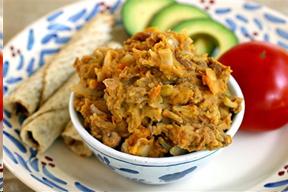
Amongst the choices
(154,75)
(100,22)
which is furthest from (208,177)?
(100,22)

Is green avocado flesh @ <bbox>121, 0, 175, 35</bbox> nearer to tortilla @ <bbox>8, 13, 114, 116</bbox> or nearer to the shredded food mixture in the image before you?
tortilla @ <bbox>8, 13, 114, 116</bbox>

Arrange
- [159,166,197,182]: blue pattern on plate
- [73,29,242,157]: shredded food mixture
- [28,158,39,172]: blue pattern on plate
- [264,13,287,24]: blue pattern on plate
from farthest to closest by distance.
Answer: [264,13,287,24]: blue pattern on plate, [28,158,39,172]: blue pattern on plate, [159,166,197,182]: blue pattern on plate, [73,29,242,157]: shredded food mixture

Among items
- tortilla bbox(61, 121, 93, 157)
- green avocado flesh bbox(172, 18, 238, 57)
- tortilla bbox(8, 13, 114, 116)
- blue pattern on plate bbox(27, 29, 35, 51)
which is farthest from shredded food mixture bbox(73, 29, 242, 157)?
blue pattern on plate bbox(27, 29, 35, 51)

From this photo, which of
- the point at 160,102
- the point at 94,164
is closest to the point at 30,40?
the point at 94,164

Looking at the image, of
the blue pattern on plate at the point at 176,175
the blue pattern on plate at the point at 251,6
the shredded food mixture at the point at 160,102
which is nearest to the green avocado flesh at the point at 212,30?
the blue pattern on plate at the point at 251,6

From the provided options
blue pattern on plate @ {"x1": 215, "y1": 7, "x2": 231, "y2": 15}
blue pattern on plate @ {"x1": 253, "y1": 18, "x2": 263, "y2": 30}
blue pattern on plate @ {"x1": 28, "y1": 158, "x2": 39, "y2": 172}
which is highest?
blue pattern on plate @ {"x1": 215, "y1": 7, "x2": 231, "y2": 15}

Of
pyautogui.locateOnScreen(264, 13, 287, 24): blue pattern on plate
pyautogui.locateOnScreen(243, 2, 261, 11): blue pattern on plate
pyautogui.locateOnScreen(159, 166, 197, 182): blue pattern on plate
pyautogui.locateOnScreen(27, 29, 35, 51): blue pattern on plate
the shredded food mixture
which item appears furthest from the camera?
pyautogui.locateOnScreen(243, 2, 261, 11): blue pattern on plate
